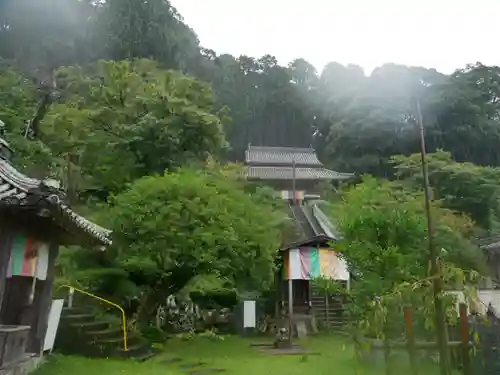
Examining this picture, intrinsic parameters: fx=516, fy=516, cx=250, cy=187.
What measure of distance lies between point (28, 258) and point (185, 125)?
10.6 meters

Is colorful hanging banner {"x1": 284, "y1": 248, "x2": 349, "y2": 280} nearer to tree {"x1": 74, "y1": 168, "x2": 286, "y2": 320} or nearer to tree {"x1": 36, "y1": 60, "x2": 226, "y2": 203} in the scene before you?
tree {"x1": 36, "y1": 60, "x2": 226, "y2": 203}

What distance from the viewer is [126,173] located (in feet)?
61.8

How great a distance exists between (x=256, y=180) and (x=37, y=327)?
105 feet

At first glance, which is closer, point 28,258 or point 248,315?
point 28,258

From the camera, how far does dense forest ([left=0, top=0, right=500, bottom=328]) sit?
14.1m

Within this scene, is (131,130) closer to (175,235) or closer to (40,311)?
(175,235)

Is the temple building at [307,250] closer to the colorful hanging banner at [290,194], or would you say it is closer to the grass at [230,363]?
the colorful hanging banner at [290,194]

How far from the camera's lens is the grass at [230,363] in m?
10.9

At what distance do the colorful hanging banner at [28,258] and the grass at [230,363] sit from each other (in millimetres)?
2077

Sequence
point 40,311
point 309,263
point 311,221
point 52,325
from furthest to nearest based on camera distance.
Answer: point 311,221 → point 309,263 → point 52,325 → point 40,311

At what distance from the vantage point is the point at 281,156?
152 ft

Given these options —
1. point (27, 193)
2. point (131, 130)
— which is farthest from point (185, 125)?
point (27, 193)

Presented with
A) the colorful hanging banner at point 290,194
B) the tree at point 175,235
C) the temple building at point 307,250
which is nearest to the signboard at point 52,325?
the tree at point 175,235

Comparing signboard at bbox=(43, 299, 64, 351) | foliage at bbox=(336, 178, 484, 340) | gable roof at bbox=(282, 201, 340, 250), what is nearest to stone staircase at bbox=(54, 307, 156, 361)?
signboard at bbox=(43, 299, 64, 351)
